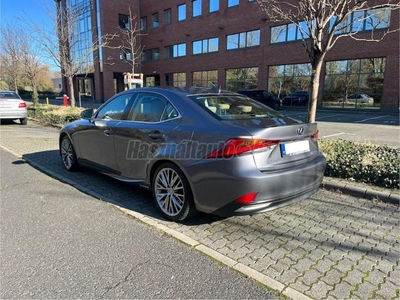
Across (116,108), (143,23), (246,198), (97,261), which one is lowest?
(97,261)

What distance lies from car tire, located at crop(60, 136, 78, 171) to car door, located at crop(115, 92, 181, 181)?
1.74 m

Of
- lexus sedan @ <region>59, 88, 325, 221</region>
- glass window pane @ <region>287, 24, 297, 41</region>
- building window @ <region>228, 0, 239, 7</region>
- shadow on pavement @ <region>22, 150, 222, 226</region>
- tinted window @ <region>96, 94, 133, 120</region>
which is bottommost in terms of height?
shadow on pavement @ <region>22, 150, 222, 226</region>

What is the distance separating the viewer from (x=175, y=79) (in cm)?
3259

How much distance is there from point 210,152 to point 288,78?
21.9 m

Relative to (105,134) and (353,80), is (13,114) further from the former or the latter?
(353,80)

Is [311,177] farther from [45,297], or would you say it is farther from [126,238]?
[45,297]

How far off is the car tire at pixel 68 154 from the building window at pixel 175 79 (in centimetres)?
2619

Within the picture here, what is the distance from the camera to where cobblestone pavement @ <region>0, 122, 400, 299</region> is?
2.37 m

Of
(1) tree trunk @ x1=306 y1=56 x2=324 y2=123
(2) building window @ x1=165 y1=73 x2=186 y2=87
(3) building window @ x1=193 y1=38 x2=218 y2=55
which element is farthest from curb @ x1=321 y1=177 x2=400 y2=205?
(2) building window @ x1=165 y1=73 x2=186 y2=87

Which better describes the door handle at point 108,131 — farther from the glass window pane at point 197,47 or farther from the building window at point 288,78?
the glass window pane at point 197,47

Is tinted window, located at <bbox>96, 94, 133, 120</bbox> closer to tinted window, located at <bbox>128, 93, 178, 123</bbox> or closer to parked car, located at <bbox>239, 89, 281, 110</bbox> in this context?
tinted window, located at <bbox>128, 93, 178, 123</bbox>

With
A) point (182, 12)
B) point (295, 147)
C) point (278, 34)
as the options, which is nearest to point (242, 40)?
point (278, 34)

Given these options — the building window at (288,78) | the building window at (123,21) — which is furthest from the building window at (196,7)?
the building window at (288,78)

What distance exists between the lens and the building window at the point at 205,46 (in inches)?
1093
